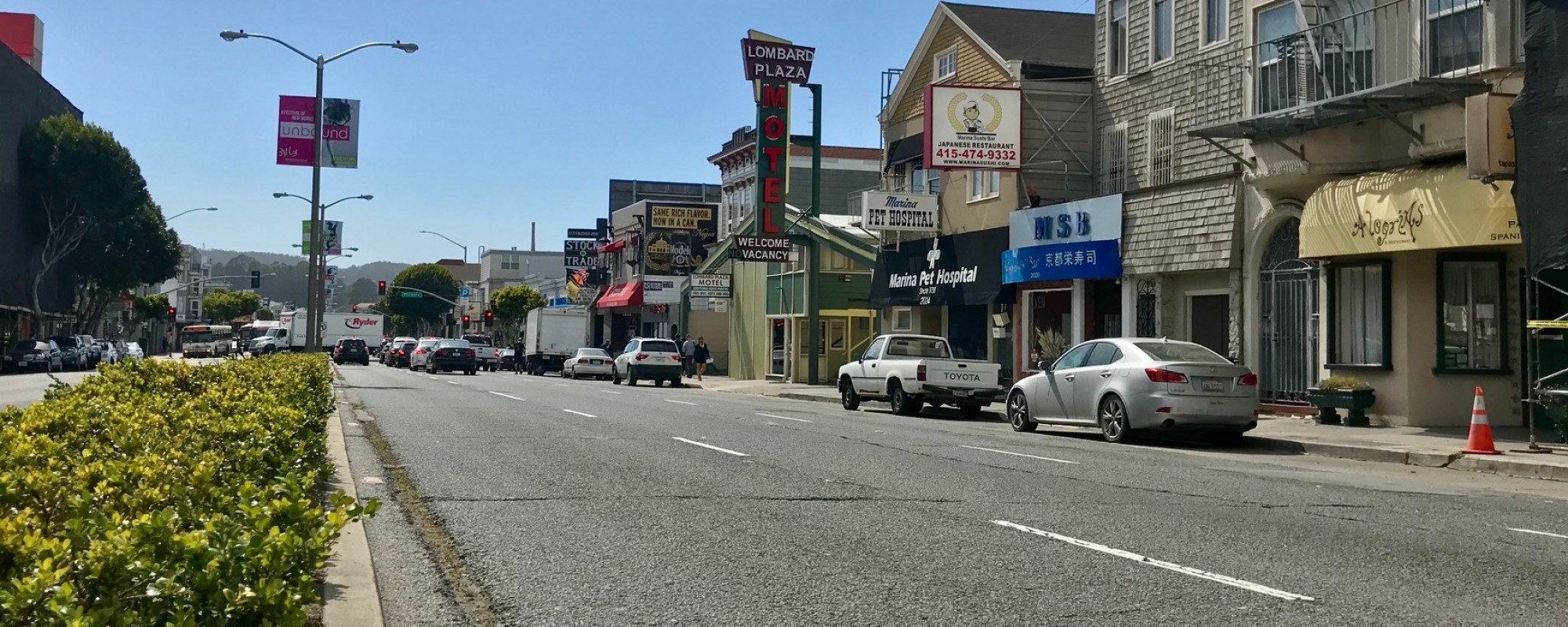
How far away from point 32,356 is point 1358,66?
151ft

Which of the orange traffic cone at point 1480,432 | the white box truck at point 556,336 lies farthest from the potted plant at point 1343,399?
the white box truck at point 556,336

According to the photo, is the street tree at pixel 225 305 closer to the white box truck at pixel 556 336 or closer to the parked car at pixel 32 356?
the white box truck at pixel 556 336

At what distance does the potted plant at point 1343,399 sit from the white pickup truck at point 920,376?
595 cm

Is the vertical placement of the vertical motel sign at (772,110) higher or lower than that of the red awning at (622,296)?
higher

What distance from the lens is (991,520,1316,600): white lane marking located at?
6.84 metres

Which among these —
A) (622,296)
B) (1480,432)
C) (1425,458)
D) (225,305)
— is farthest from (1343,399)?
(225,305)

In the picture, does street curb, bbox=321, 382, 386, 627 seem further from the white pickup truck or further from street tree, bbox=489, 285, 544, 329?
street tree, bbox=489, 285, 544, 329

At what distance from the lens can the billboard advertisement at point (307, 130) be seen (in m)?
30.6

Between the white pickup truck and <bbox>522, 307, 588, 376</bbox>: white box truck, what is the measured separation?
3434 cm

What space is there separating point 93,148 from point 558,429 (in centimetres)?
5479

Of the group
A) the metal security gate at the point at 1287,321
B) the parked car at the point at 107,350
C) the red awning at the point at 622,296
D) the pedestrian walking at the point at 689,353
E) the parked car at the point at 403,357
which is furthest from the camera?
the parked car at the point at 403,357

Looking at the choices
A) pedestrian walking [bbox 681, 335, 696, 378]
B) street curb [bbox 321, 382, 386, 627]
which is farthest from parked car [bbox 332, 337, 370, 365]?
street curb [bbox 321, 382, 386, 627]

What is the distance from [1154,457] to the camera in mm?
15398

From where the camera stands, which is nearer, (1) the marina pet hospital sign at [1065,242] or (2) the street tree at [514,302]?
(1) the marina pet hospital sign at [1065,242]
